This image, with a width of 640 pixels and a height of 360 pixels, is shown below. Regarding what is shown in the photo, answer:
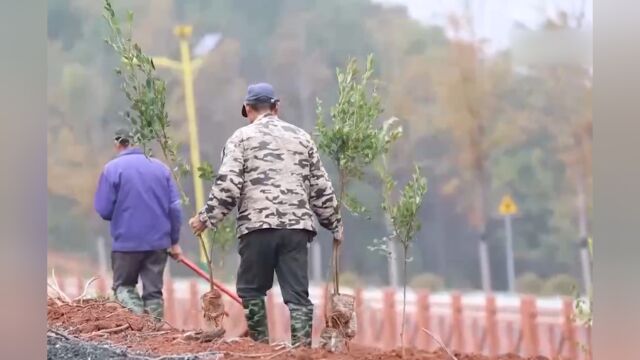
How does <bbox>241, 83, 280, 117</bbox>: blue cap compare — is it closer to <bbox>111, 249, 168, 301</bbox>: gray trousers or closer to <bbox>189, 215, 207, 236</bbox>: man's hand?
<bbox>189, 215, 207, 236</bbox>: man's hand

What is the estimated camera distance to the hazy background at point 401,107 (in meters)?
6.59

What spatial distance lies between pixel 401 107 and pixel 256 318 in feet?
9.43

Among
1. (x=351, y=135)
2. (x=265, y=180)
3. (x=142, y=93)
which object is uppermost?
(x=142, y=93)

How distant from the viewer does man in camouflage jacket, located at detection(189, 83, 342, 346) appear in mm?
4480

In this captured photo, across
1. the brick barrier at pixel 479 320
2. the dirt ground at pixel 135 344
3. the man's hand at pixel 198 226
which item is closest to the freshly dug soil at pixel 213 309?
the dirt ground at pixel 135 344

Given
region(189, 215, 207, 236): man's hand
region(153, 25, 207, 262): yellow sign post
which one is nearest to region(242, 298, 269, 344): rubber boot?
region(189, 215, 207, 236): man's hand

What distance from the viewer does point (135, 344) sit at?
176 inches

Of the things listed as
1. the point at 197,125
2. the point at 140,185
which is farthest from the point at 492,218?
the point at 140,185

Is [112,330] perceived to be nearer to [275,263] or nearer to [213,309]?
[213,309]

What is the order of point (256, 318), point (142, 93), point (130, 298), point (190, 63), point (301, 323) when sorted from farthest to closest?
point (190, 63) < point (130, 298) < point (256, 318) < point (301, 323) < point (142, 93)

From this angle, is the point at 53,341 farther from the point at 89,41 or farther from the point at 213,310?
the point at 89,41

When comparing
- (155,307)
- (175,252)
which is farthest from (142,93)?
(155,307)

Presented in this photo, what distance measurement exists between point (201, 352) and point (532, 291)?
384cm

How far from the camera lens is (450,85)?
7.27 meters
